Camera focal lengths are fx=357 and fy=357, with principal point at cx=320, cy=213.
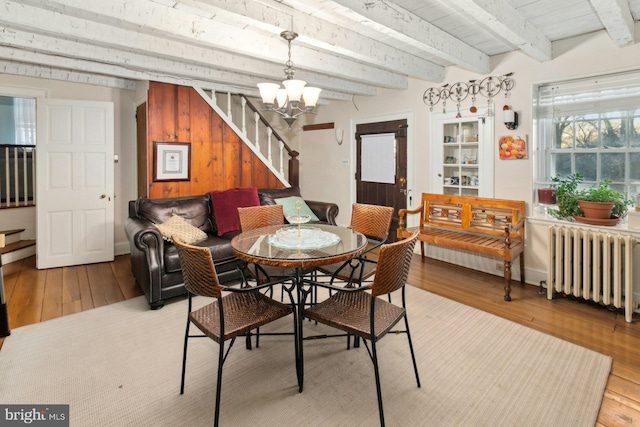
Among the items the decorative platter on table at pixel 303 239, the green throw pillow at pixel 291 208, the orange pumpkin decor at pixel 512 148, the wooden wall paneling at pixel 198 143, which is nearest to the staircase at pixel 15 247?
the wooden wall paneling at pixel 198 143

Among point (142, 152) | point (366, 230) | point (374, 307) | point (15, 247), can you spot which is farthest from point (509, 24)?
point (15, 247)

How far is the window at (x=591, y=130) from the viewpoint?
3.23 meters

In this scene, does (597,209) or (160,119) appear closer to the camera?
(597,209)

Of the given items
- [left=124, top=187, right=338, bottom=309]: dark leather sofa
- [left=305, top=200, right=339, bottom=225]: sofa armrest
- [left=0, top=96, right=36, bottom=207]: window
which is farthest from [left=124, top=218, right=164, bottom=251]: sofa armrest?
[left=0, top=96, right=36, bottom=207]: window

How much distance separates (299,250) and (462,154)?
9.73ft

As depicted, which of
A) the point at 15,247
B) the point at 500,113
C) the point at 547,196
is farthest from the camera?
the point at 15,247

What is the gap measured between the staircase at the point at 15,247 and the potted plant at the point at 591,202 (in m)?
6.34

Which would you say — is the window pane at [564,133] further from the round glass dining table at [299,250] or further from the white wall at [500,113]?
the round glass dining table at [299,250]

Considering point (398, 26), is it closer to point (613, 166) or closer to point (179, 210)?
point (613, 166)

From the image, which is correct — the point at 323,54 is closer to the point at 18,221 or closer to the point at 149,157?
the point at 149,157

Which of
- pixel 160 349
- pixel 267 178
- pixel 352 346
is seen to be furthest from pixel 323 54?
pixel 160 349

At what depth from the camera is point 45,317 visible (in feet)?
9.80

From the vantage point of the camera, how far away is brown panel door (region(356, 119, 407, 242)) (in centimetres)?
493

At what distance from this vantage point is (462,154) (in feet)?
14.2
